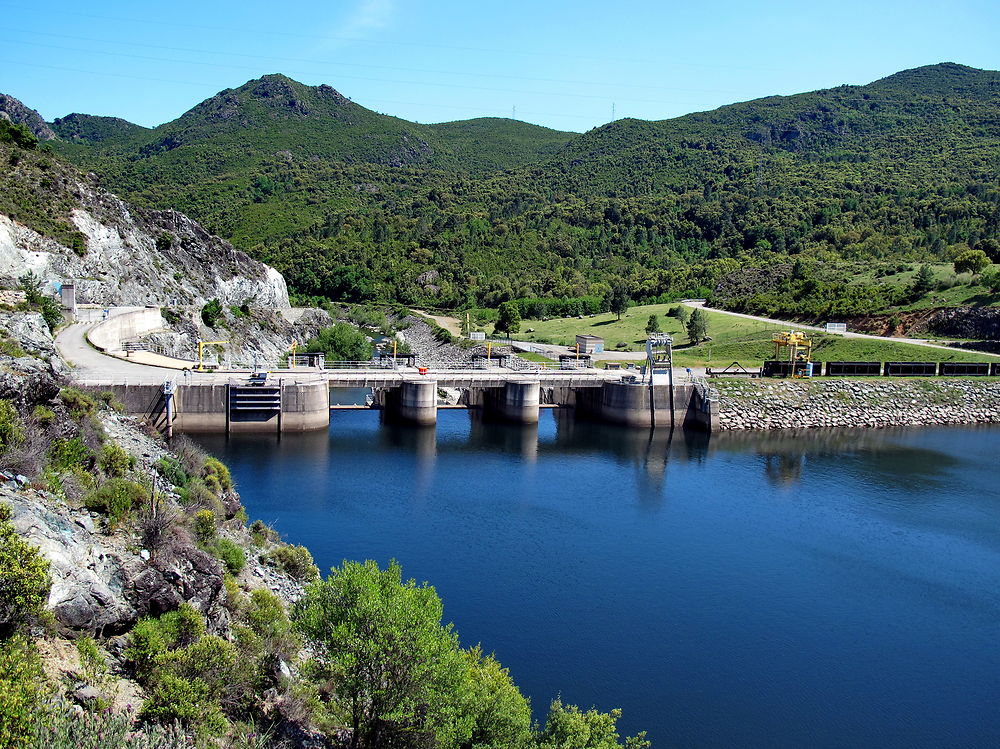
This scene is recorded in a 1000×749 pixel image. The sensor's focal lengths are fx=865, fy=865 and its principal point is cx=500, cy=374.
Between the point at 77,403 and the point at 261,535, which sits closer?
the point at 261,535

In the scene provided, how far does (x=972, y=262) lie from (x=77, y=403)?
285ft

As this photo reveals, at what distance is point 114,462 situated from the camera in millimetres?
24828

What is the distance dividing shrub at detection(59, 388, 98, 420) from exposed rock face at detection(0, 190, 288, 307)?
36.8 meters

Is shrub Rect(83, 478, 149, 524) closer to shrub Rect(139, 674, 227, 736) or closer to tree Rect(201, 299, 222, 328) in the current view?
shrub Rect(139, 674, 227, 736)

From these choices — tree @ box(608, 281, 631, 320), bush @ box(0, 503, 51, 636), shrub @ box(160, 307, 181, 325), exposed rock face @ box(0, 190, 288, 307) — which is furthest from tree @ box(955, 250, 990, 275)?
bush @ box(0, 503, 51, 636)

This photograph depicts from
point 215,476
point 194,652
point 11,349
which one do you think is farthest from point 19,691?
point 11,349

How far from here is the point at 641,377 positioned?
60219 mm

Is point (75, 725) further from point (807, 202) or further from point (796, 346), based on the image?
point (807, 202)

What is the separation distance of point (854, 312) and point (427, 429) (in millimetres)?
49516

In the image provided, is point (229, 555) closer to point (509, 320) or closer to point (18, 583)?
point (18, 583)

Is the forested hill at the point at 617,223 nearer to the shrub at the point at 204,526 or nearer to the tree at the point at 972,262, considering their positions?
the tree at the point at 972,262

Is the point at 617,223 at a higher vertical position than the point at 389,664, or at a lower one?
higher

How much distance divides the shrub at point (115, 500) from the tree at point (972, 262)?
88.8m

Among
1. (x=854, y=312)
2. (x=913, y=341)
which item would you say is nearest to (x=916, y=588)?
(x=913, y=341)
